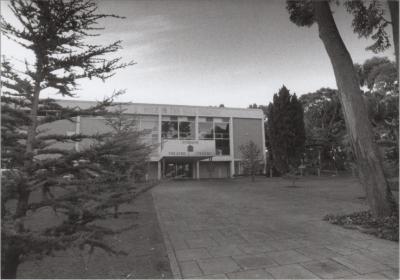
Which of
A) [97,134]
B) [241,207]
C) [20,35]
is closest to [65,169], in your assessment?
[97,134]

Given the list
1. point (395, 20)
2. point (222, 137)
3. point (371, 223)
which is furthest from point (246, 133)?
point (371, 223)

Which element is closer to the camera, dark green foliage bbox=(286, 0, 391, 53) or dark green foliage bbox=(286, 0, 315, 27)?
dark green foliage bbox=(286, 0, 391, 53)

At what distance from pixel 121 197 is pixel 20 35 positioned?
1881 millimetres

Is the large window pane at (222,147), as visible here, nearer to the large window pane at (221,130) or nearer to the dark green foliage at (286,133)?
the large window pane at (221,130)

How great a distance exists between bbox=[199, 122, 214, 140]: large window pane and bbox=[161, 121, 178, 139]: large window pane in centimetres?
287

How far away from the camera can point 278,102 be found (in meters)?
29.9

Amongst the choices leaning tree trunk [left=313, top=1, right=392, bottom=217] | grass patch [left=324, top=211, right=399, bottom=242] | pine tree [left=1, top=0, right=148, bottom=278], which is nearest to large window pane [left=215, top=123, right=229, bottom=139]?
leaning tree trunk [left=313, top=1, right=392, bottom=217]

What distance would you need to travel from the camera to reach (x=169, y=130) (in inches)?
1252

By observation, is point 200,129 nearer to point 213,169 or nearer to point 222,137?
point 222,137

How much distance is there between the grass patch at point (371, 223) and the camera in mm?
5885

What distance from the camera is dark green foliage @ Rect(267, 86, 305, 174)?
27.8 m

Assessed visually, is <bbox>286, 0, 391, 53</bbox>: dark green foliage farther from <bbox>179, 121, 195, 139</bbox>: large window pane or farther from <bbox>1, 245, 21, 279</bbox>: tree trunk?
<bbox>179, 121, 195, 139</bbox>: large window pane

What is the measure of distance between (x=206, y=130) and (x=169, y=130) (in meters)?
4.33

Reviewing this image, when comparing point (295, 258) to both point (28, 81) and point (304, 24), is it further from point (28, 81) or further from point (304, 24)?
point (304, 24)
